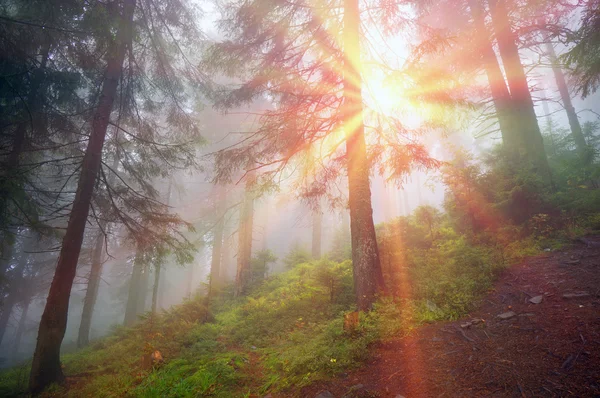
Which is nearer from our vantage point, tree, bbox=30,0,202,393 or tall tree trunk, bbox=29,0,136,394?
tall tree trunk, bbox=29,0,136,394

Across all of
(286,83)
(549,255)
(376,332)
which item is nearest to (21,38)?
(286,83)

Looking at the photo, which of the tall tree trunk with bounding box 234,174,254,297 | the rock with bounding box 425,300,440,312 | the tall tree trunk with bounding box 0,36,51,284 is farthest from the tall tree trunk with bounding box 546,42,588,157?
the tall tree trunk with bounding box 0,36,51,284

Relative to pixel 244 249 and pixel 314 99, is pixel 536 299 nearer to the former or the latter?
pixel 314 99

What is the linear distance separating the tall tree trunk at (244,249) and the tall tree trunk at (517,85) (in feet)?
40.4

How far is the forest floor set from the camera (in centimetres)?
304

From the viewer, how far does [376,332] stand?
4.89 m

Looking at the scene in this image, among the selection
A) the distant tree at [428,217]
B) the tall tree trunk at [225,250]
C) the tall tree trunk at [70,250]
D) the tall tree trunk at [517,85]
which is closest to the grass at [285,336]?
the tall tree trunk at [70,250]

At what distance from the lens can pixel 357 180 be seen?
291 inches

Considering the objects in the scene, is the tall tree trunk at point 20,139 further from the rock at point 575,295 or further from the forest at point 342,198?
the rock at point 575,295

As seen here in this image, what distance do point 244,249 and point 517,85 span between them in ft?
50.2

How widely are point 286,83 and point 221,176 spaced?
3.59 m

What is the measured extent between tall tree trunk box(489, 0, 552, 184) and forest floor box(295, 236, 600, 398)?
664cm

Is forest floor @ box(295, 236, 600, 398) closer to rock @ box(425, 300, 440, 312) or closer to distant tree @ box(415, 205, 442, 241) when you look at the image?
rock @ box(425, 300, 440, 312)

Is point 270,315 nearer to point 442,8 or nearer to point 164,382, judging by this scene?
point 164,382
